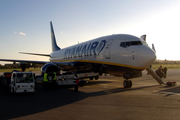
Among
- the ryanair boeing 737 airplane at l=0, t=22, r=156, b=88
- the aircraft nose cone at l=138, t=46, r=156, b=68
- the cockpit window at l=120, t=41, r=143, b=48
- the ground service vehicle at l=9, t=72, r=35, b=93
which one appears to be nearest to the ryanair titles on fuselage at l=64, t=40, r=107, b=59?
the ryanair boeing 737 airplane at l=0, t=22, r=156, b=88

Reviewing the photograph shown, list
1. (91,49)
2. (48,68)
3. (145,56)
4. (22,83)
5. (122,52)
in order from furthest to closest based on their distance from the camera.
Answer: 1. (48,68)
2. (91,49)
3. (122,52)
4. (145,56)
5. (22,83)

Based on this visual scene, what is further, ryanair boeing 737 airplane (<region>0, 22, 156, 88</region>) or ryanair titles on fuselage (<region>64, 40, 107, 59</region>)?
ryanair titles on fuselage (<region>64, 40, 107, 59</region>)

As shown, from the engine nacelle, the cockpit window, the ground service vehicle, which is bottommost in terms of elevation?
the ground service vehicle

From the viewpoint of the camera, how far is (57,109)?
23.3 ft

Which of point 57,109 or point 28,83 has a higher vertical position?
point 28,83

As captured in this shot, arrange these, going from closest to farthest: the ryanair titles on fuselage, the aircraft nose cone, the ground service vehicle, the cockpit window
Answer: the ground service vehicle, the aircraft nose cone, the cockpit window, the ryanair titles on fuselage

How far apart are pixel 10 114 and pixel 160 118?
17.9 feet

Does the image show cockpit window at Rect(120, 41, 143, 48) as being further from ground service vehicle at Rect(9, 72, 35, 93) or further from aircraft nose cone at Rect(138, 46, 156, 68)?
ground service vehicle at Rect(9, 72, 35, 93)

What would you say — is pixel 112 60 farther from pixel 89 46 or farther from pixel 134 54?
pixel 89 46

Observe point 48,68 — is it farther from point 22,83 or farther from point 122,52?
point 122,52

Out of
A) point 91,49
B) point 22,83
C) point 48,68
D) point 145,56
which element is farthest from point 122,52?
point 48,68

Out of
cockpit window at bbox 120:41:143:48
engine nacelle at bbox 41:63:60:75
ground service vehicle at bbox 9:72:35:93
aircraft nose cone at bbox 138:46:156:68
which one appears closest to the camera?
ground service vehicle at bbox 9:72:35:93

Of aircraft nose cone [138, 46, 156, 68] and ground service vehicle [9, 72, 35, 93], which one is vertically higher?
aircraft nose cone [138, 46, 156, 68]

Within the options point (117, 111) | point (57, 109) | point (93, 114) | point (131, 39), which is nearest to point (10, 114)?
point (57, 109)
